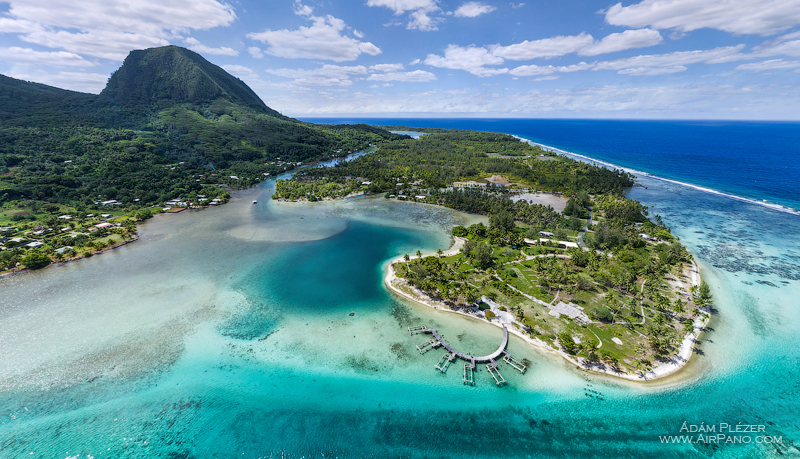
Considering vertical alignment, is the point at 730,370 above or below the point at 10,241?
below

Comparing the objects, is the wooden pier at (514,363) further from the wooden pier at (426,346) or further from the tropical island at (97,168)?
the tropical island at (97,168)

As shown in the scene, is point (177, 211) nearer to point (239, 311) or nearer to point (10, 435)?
point (239, 311)

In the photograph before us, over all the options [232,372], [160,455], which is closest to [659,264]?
[232,372]

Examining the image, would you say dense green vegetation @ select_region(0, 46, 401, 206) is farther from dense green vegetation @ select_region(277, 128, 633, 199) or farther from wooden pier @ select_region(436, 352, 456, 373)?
wooden pier @ select_region(436, 352, 456, 373)

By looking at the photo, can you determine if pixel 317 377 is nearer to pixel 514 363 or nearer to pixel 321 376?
pixel 321 376

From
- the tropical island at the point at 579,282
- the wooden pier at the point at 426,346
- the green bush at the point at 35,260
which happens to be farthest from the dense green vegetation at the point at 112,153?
the wooden pier at the point at 426,346

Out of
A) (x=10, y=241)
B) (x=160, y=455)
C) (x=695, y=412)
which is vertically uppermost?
(x=10, y=241)
